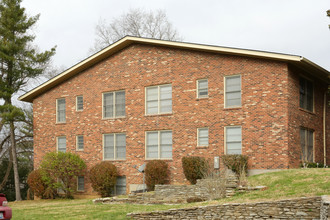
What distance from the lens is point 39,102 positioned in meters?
30.4

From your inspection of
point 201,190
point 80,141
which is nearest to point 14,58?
point 80,141

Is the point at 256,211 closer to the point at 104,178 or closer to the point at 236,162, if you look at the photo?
the point at 236,162

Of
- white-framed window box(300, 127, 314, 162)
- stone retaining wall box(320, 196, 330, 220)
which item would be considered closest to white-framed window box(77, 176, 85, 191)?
white-framed window box(300, 127, 314, 162)

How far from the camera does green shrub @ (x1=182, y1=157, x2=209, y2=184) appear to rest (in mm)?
22650

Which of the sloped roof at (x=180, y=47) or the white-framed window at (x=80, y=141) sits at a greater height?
the sloped roof at (x=180, y=47)

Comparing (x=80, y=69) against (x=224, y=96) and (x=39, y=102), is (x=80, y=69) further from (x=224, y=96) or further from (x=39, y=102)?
(x=224, y=96)

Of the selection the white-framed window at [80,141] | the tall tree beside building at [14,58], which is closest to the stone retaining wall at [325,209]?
the white-framed window at [80,141]

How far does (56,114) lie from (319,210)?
67.1ft

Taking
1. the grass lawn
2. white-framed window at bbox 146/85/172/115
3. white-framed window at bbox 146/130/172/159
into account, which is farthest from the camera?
white-framed window at bbox 146/85/172/115

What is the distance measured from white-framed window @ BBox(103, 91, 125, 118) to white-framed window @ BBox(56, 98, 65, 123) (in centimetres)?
351

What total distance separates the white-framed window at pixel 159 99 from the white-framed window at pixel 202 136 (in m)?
2.25

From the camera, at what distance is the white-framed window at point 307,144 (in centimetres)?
2300

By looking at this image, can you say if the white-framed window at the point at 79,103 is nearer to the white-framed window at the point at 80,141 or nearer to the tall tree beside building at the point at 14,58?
the white-framed window at the point at 80,141

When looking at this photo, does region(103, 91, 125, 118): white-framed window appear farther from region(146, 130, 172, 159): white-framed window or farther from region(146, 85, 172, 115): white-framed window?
region(146, 130, 172, 159): white-framed window
